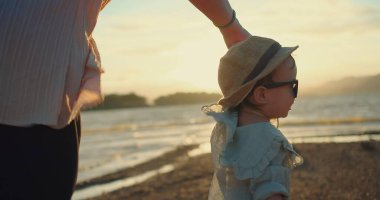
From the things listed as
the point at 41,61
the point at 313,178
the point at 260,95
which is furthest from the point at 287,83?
the point at 313,178

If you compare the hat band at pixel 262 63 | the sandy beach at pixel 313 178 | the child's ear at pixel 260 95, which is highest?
the hat band at pixel 262 63

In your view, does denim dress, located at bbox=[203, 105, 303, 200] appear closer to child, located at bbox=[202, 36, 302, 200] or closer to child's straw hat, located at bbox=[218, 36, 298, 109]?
child, located at bbox=[202, 36, 302, 200]

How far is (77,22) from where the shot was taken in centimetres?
198

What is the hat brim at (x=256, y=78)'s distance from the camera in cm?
252

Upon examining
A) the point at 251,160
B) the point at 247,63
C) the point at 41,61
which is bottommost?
the point at 251,160

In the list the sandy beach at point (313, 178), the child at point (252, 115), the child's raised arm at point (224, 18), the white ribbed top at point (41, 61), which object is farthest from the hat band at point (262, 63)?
the sandy beach at point (313, 178)

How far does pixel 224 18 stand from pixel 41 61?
0.98m

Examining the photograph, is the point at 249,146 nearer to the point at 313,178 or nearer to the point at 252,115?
the point at 252,115

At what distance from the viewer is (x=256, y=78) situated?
2.54m

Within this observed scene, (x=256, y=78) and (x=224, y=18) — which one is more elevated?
(x=224, y=18)

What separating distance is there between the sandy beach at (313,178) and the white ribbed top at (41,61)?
5994mm

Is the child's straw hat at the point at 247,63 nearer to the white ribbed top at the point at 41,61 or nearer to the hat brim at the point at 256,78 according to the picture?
the hat brim at the point at 256,78

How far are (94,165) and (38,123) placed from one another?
Result: 15669 mm

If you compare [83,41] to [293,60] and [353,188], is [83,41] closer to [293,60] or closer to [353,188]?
[293,60]
